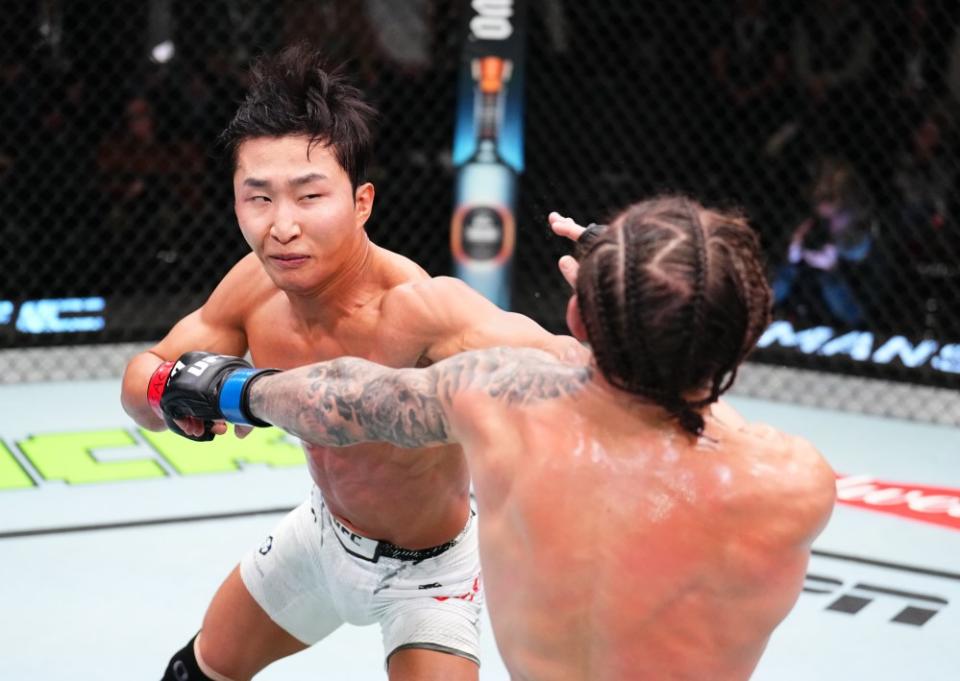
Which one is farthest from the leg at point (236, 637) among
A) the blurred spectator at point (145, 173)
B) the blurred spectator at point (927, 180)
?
the blurred spectator at point (927, 180)

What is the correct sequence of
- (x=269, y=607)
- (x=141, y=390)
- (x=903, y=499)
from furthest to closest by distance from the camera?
1. (x=903, y=499)
2. (x=269, y=607)
3. (x=141, y=390)

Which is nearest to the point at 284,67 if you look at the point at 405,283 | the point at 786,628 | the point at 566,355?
the point at 405,283

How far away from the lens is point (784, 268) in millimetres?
5793

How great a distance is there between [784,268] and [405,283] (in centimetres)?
404

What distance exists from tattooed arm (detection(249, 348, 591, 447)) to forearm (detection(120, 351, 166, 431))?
0.44 meters

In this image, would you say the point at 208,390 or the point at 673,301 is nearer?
the point at 673,301

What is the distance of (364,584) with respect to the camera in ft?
6.72

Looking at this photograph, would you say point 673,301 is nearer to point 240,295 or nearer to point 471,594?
point 471,594

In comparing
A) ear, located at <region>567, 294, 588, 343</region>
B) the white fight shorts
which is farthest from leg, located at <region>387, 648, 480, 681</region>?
ear, located at <region>567, 294, 588, 343</region>

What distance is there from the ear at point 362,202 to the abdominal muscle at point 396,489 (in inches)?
14.8

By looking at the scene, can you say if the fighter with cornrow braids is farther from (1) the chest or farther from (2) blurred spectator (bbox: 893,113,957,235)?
(2) blurred spectator (bbox: 893,113,957,235)

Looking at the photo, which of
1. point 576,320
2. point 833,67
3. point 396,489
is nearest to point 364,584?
point 396,489

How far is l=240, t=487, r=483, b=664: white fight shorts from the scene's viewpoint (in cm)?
199

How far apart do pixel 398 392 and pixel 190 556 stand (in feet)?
7.20
